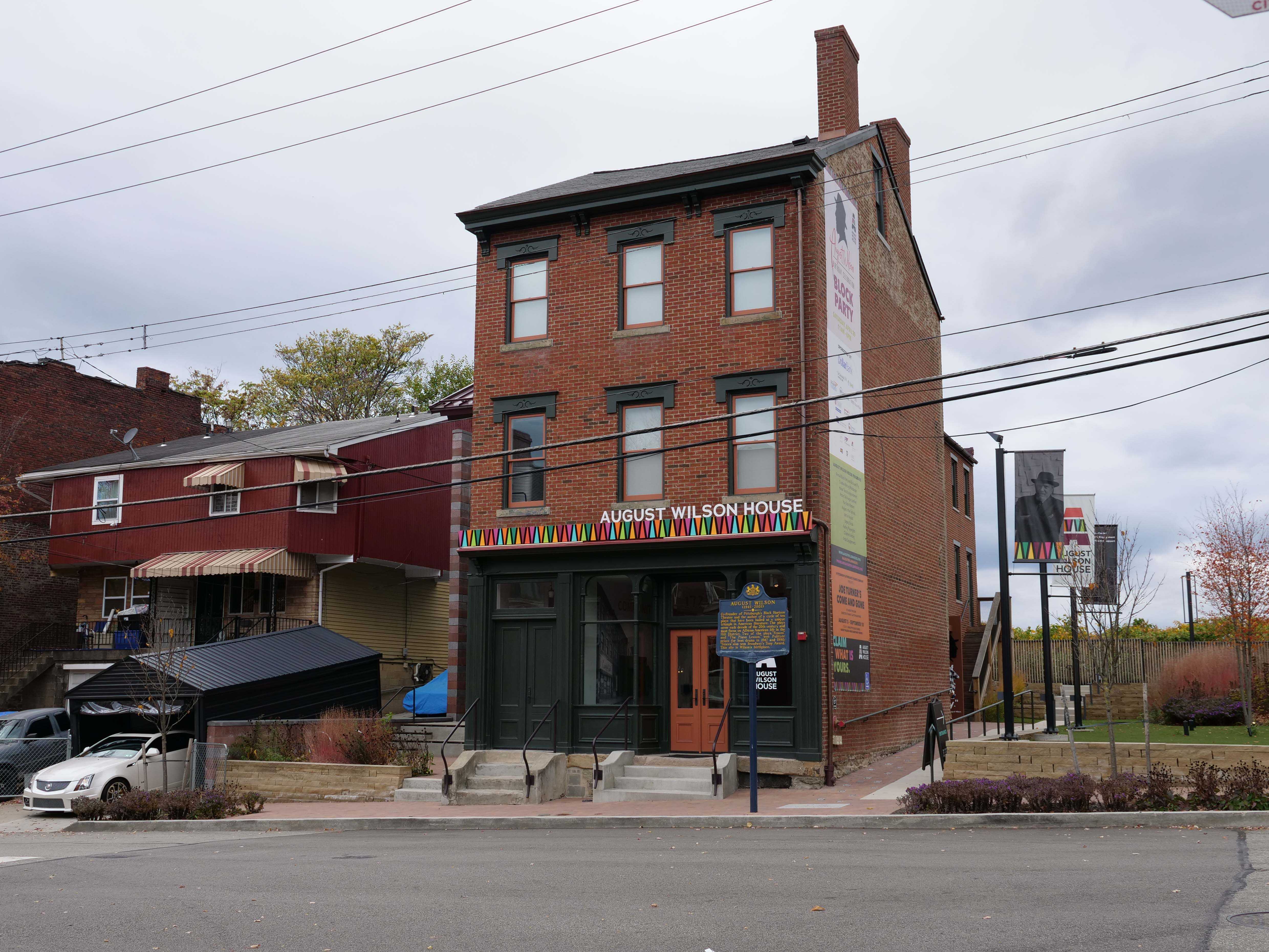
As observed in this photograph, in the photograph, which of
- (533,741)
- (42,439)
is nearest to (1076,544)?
(533,741)

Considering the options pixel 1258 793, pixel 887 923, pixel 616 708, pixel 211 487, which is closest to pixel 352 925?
pixel 887 923

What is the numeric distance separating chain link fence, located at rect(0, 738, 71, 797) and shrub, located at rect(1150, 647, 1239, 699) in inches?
896

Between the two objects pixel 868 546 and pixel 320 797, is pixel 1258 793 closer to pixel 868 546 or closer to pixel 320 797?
pixel 868 546

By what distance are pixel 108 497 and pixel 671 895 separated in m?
29.6

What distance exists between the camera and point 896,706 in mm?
25859

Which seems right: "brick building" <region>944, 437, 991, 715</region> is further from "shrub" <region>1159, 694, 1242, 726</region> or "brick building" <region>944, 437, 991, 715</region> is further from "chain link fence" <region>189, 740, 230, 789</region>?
"chain link fence" <region>189, 740, 230, 789</region>

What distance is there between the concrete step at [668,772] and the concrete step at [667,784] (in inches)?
2.2

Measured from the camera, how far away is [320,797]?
71.4 feet

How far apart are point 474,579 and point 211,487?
39.6 feet

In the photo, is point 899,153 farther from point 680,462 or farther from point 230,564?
point 230,564

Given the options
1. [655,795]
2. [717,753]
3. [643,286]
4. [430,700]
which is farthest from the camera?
[430,700]

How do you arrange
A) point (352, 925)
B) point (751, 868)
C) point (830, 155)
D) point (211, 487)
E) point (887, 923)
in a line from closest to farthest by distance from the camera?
point (887, 923), point (352, 925), point (751, 868), point (830, 155), point (211, 487)

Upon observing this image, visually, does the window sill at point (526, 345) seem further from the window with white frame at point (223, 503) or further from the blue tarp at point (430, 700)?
the window with white frame at point (223, 503)

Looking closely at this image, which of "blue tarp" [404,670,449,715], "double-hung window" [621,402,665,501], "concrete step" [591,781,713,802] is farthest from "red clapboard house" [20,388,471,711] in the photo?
"concrete step" [591,781,713,802]
